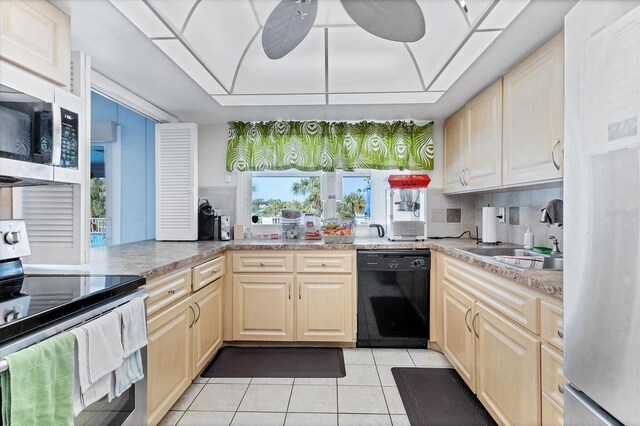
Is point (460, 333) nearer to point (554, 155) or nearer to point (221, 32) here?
point (554, 155)

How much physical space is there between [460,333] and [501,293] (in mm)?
698

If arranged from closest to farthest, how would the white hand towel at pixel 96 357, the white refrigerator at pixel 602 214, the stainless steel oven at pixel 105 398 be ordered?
the white refrigerator at pixel 602 214 < the stainless steel oven at pixel 105 398 < the white hand towel at pixel 96 357

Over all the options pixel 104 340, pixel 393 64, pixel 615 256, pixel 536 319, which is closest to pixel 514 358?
pixel 536 319

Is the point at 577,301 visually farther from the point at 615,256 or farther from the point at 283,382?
the point at 283,382

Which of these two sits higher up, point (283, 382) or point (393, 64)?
point (393, 64)

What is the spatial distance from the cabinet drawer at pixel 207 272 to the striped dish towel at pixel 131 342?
737 millimetres

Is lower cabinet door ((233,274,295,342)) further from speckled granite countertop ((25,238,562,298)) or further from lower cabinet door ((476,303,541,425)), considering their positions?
lower cabinet door ((476,303,541,425))

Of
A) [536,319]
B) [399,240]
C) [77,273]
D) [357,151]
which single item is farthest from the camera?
[357,151]

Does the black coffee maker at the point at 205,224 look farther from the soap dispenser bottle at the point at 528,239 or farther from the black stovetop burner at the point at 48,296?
Answer: the soap dispenser bottle at the point at 528,239

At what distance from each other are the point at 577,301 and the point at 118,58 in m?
2.45

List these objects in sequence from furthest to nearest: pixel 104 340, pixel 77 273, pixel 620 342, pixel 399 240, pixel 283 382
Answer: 1. pixel 399 240
2. pixel 283 382
3. pixel 77 273
4. pixel 104 340
5. pixel 620 342

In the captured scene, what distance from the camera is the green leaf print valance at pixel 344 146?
3.14 m

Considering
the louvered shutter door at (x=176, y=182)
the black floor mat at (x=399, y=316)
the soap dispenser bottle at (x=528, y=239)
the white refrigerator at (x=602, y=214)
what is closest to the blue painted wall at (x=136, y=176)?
the louvered shutter door at (x=176, y=182)

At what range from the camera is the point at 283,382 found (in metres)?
2.19
